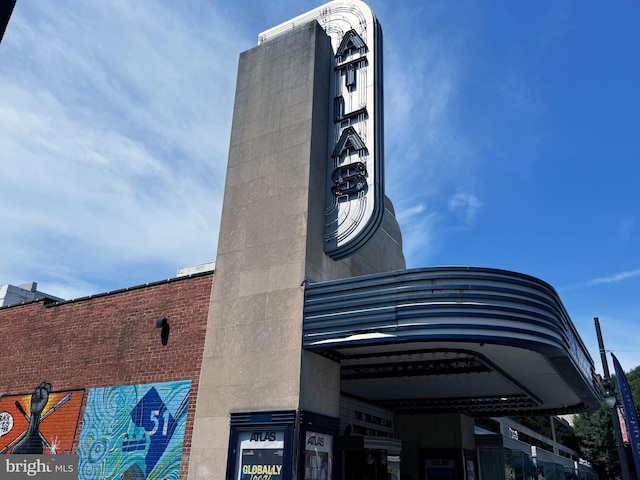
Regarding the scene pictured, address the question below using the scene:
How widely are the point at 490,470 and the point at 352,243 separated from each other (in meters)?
13.9

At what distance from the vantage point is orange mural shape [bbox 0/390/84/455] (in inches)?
631

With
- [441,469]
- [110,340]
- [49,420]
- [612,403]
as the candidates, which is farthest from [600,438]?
[49,420]

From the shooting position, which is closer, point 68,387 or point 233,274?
point 233,274

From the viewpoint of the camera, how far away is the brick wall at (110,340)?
1471 centimetres

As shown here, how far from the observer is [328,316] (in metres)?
12.2

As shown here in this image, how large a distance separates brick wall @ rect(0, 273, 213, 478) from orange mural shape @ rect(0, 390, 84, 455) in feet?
0.88

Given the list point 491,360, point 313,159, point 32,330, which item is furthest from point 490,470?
point 32,330

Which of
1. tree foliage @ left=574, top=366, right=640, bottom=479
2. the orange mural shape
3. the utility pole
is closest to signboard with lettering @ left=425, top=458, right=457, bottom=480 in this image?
the utility pole

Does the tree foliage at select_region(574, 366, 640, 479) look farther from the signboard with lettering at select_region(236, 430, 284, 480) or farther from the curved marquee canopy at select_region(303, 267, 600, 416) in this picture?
the signboard with lettering at select_region(236, 430, 284, 480)

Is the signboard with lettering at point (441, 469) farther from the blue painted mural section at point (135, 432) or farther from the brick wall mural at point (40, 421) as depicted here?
the brick wall mural at point (40, 421)

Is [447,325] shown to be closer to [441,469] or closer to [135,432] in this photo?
[135,432]

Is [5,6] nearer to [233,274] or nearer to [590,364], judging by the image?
[233,274]

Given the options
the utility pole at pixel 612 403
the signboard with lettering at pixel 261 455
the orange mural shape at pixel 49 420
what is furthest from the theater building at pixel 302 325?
the utility pole at pixel 612 403

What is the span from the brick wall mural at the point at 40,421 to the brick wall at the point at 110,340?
0.26 metres
